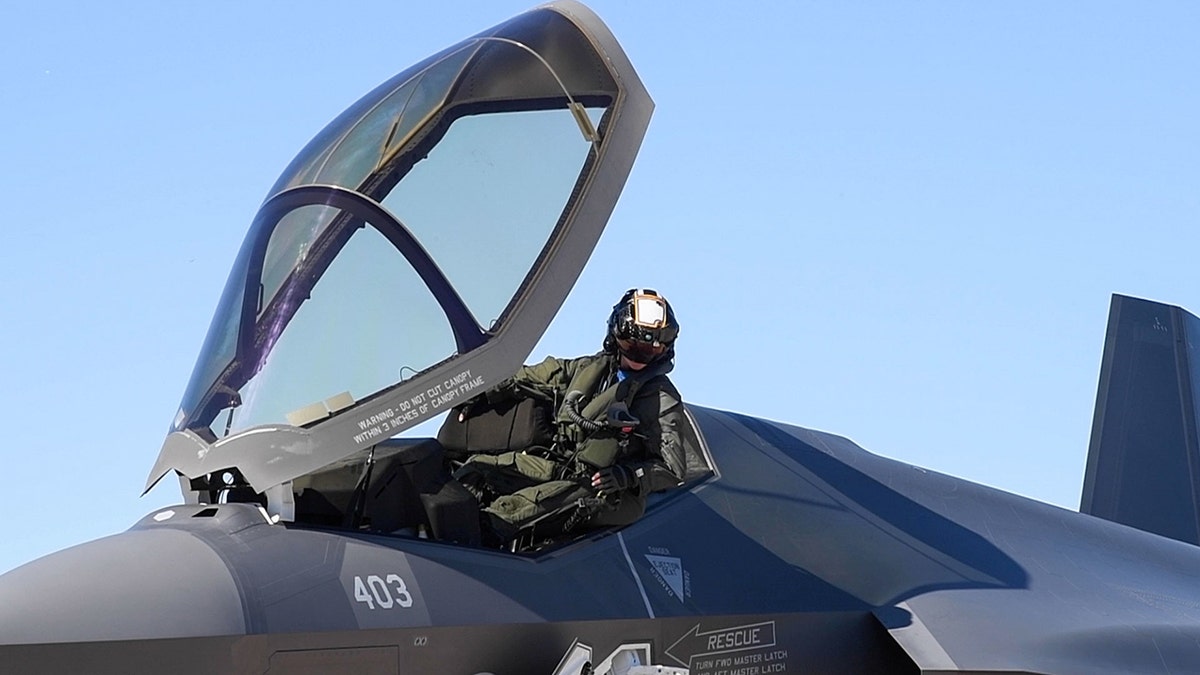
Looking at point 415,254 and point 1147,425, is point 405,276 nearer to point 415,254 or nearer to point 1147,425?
point 415,254

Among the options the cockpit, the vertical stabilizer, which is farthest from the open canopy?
the vertical stabilizer

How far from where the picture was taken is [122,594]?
4922mm

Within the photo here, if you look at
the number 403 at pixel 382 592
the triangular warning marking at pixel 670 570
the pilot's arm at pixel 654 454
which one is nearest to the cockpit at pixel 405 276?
the number 403 at pixel 382 592

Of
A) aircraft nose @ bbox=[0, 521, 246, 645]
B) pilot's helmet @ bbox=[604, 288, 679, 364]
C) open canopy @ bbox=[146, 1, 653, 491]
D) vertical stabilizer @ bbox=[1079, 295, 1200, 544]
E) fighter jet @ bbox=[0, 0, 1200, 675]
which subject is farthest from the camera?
vertical stabilizer @ bbox=[1079, 295, 1200, 544]

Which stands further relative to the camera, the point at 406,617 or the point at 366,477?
the point at 366,477

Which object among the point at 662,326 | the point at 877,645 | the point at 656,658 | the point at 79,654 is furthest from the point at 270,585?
the point at 877,645

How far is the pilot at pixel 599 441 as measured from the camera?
21.7 feet

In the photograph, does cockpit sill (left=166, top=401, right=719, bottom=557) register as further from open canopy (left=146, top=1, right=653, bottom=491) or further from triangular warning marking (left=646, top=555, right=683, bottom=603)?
triangular warning marking (left=646, top=555, right=683, bottom=603)

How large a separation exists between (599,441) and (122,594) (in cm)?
246

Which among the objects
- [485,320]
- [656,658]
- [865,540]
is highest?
[485,320]

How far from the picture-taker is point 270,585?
17.3 feet

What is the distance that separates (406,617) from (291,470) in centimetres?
71

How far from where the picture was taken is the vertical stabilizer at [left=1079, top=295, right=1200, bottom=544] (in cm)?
1342

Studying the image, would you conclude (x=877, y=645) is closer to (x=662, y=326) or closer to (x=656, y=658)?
(x=656, y=658)
